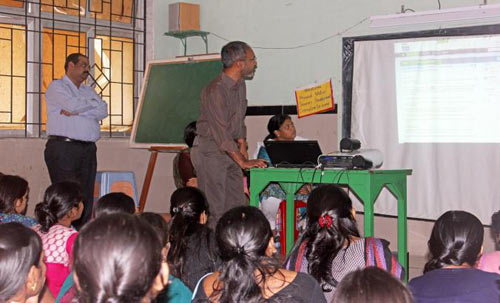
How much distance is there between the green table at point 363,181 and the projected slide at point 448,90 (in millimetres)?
801

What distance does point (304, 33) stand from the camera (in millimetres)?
5941

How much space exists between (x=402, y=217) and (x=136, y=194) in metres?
3.01

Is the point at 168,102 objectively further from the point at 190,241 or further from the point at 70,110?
the point at 190,241

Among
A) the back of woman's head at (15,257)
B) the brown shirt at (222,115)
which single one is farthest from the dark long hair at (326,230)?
the brown shirt at (222,115)

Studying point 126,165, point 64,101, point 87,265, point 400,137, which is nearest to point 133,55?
point 126,165

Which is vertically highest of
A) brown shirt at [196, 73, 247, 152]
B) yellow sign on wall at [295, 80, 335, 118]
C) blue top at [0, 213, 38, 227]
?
yellow sign on wall at [295, 80, 335, 118]

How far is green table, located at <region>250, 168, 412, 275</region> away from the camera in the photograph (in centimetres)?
394

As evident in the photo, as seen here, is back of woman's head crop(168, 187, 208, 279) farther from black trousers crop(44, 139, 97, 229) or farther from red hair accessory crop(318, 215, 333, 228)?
black trousers crop(44, 139, 97, 229)

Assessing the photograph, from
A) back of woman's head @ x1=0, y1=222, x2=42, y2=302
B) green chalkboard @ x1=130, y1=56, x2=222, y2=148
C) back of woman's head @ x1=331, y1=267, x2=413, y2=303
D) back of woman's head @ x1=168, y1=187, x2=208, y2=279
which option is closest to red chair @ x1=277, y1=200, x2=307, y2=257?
green chalkboard @ x1=130, y1=56, x2=222, y2=148

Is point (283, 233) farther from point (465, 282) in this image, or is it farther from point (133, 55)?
point (465, 282)

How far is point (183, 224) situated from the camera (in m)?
2.96

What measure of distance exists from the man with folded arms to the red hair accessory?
3.21m

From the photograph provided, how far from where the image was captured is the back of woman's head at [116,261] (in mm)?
1221

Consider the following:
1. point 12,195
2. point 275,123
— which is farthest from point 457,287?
point 275,123
